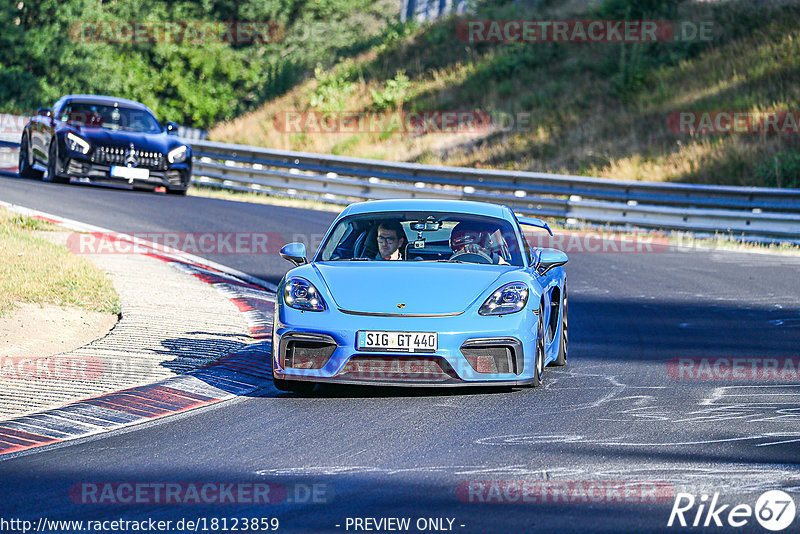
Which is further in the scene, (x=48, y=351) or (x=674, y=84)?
(x=674, y=84)

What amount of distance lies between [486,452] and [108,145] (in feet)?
53.6

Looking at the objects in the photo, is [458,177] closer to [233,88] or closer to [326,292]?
[326,292]

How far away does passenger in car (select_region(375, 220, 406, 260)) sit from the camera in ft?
29.3

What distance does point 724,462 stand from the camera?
611 centimetres

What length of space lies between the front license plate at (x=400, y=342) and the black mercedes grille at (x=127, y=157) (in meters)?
14.8

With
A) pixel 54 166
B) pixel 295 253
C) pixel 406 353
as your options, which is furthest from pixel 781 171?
pixel 406 353

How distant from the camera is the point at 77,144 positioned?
21438 millimetres

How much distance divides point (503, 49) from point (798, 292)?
2723 cm

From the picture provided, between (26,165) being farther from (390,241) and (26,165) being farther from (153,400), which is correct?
(153,400)

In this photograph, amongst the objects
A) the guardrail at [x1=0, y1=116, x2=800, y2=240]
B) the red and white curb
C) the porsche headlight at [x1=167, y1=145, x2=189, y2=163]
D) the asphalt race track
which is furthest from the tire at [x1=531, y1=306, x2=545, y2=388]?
the porsche headlight at [x1=167, y1=145, x2=189, y2=163]

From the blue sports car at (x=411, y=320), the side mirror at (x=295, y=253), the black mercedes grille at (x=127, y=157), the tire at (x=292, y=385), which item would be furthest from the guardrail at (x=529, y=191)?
the tire at (x=292, y=385)

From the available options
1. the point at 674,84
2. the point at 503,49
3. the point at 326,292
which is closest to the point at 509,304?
the point at 326,292

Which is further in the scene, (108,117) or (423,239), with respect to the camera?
(108,117)

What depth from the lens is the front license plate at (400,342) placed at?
7.68 metres
